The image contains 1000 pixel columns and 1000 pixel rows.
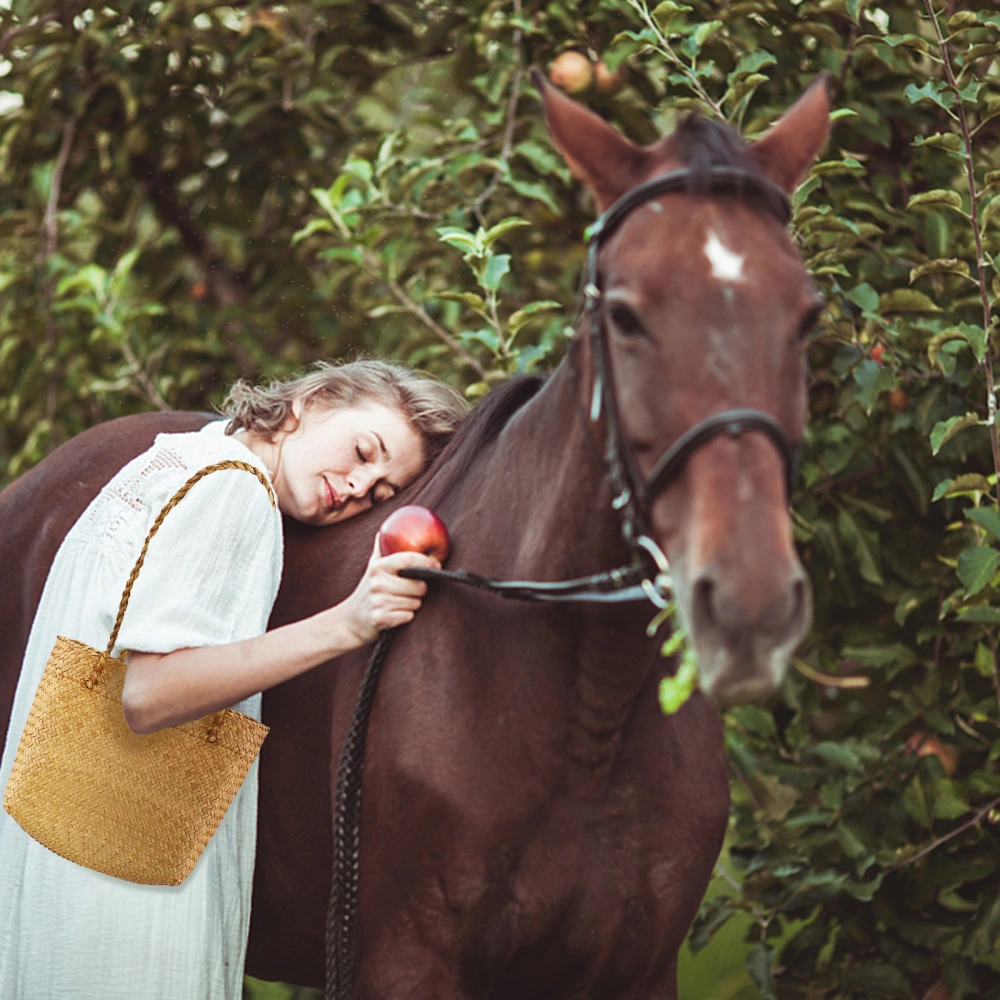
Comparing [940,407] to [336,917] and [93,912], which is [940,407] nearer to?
[336,917]

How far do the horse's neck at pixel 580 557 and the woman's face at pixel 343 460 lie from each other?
1.56ft

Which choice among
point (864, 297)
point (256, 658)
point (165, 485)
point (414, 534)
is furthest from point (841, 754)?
point (165, 485)

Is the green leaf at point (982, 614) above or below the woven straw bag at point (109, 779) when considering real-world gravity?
below

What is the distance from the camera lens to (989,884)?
275 cm

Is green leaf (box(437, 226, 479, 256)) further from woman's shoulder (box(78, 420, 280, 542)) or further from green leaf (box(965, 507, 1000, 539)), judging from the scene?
green leaf (box(965, 507, 1000, 539))

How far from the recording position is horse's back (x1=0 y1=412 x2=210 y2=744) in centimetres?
246

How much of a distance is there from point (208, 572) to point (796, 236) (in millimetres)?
1455

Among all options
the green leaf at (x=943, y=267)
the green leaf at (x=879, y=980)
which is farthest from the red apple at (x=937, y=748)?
the green leaf at (x=943, y=267)

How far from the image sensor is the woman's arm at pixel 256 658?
1.81 metres

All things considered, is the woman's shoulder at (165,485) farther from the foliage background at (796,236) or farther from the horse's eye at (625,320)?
the foliage background at (796,236)

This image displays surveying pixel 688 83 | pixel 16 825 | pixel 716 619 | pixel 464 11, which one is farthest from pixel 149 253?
pixel 716 619

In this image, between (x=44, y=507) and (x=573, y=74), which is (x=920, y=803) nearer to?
(x=44, y=507)

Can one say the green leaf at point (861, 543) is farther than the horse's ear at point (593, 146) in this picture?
Yes

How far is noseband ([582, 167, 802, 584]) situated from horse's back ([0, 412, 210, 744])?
1275 millimetres
